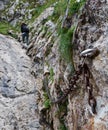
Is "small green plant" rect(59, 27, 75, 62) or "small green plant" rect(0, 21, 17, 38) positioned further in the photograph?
"small green plant" rect(0, 21, 17, 38)

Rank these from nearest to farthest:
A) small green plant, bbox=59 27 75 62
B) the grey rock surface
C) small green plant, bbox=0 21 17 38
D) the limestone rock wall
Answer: the limestone rock wall < small green plant, bbox=59 27 75 62 < the grey rock surface < small green plant, bbox=0 21 17 38

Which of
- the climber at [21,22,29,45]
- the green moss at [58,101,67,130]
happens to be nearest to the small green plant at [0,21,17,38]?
the climber at [21,22,29,45]

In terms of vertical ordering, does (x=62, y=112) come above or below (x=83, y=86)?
below

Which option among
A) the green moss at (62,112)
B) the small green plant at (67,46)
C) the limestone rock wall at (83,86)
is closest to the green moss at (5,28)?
the limestone rock wall at (83,86)

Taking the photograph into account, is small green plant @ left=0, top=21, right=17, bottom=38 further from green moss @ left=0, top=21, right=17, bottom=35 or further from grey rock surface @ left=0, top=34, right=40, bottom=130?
grey rock surface @ left=0, top=34, right=40, bottom=130

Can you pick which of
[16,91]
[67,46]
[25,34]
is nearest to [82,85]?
[67,46]

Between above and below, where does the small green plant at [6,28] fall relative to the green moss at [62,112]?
below

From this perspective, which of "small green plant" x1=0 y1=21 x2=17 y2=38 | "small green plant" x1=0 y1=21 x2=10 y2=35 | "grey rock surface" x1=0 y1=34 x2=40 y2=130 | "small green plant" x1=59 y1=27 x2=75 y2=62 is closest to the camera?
"small green plant" x1=59 y1=27 x2=75 y2=62

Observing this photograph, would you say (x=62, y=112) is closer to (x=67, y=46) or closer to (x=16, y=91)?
(x=67, y=46)

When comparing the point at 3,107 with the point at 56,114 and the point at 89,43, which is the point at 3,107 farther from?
the point at 89,43

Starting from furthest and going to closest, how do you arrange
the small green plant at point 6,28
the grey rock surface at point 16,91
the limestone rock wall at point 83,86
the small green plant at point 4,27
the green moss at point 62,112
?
the small green plant at point 4,27 → the small green plant at point 6,28 → the grey rock surface at point 16,91 → the green moss at point 62,112 → the limestone rock wall at point 83,86

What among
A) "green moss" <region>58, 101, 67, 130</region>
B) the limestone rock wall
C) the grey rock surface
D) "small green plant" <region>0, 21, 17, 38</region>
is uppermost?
the limestone rock wall

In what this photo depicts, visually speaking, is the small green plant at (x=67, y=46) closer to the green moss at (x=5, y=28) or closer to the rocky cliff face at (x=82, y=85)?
the rocky cliff face at (x=82, y=85)

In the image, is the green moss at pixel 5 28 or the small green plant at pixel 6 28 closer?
the small green plant at pixel 6 28
